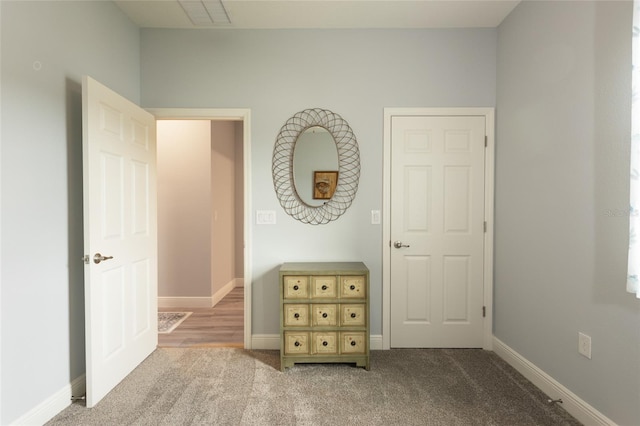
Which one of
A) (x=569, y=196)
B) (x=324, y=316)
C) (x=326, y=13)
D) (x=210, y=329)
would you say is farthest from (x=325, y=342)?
(x=326, y=13)

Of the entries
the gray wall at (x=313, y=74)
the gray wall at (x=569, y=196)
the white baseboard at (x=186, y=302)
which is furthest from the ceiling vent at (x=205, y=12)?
the white baseboard at (x=186, y=302)

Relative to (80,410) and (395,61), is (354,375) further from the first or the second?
(395,61)

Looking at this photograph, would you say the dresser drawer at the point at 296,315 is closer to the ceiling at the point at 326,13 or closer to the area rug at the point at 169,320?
the area rug at the point at 169,320

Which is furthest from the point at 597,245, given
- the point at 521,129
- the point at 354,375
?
the point at 354,375

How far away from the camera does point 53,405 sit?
196cm

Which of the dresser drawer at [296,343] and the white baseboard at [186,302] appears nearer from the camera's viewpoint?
the dresser drawer at [296,343]

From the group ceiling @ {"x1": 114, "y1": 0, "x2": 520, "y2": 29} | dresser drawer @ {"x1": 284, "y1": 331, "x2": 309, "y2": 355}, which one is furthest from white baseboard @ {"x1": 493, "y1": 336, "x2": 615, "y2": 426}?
ceiling @ {"x1": 114, "y1": 0, "x2": 520, "y2": 29}

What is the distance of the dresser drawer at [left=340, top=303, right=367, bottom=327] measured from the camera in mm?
2553

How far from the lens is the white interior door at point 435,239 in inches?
115

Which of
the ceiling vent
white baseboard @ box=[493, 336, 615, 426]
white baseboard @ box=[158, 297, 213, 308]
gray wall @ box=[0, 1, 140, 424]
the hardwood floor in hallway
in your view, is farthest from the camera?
white baseboard @ box=[158, 297, 213, 308]

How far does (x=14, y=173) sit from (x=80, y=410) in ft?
4.67

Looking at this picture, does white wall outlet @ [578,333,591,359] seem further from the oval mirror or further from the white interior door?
the oval mirror

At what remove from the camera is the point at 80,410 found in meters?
2.02

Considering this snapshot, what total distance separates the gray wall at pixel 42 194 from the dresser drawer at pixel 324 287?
1.56 m
